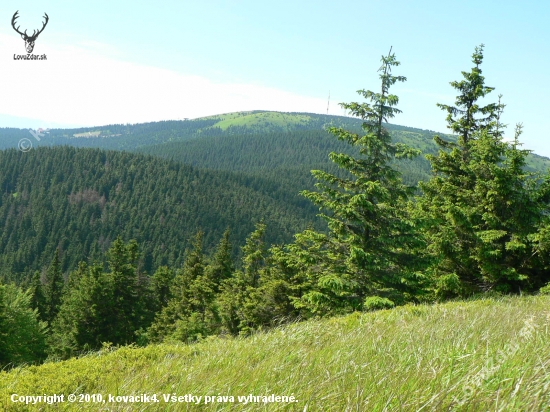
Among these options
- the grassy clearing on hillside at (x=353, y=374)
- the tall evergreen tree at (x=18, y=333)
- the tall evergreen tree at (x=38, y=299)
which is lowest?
the tall evergreen tree at (x=38, y=299)

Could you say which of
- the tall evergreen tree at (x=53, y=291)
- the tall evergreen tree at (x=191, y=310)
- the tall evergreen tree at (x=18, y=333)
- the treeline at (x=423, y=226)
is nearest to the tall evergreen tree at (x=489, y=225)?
the treeline at (x=423, y=226)

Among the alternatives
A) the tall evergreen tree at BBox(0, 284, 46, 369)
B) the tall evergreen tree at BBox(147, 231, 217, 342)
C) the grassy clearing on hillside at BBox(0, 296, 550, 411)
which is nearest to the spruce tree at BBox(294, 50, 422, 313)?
the grassy clearing on hillside at BBox(0, 296, 550, 411)

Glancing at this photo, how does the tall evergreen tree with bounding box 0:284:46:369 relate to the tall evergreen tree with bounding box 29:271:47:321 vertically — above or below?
above

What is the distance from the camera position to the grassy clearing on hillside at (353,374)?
2213 millimetres

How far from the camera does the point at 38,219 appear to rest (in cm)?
17588

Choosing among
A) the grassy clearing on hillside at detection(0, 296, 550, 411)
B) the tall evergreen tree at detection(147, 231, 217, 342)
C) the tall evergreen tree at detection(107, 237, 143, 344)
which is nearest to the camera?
the grassy clearing on hillside at detection(0, 296, 550, 411)

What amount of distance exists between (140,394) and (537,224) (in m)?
16.4

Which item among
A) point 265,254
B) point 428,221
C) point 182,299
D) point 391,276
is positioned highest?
point 428,221

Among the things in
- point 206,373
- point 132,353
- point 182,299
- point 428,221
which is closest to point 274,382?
point 206,373

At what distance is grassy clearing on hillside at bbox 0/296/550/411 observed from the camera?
2.21m

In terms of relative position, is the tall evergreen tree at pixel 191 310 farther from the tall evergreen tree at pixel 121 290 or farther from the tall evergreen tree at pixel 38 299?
the tall evergreen tree at pixel 38 299

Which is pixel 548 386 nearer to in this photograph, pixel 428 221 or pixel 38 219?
pixel 428 221

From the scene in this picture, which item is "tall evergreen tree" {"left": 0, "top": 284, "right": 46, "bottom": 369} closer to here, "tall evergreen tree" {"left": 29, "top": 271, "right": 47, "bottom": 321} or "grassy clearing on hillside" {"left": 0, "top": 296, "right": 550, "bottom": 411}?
"tall evergreen tree" {"left": 29, "top": 271, "right": 47, "bottom": 321}

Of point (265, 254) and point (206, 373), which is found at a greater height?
point (206, 373)
